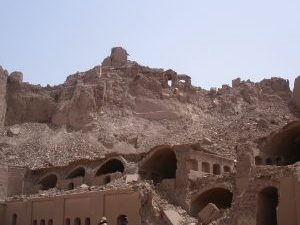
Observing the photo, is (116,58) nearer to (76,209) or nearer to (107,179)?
(107,179)

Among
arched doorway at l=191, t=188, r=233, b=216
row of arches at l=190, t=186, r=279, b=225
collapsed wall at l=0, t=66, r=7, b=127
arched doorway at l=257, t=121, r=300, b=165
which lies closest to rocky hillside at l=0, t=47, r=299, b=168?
collapsed wall at l=0, t=66, r=7, b=127

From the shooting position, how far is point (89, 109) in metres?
50.5

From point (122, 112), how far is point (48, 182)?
38.6ft

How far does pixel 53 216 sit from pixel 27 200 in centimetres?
350

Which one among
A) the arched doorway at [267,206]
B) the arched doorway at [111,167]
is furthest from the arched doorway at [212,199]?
the arched doorway at [111,167]

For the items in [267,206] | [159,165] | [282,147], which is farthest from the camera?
[282,147]

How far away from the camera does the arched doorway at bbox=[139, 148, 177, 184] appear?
3663 centimetres

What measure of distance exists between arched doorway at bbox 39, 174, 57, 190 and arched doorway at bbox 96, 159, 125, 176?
14.8ft

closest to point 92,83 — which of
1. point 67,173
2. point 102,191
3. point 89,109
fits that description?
point 89,109

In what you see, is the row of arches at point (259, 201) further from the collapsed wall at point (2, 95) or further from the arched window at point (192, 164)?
the collapsed wall at point (2, 95)

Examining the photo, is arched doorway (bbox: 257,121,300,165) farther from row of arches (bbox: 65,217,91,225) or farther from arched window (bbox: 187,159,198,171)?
row of arches (bbox: 65,217,91,225)

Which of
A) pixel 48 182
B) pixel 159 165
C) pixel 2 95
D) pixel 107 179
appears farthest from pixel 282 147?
pixel 2 95

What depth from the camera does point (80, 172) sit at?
41125mm

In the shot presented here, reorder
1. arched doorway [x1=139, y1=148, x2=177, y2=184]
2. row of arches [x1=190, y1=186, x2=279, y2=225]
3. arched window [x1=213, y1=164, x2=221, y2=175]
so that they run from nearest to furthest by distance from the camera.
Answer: row of arches [x1=190, y1=186, x2=279, y2=225] → arched window [x1=213, y1=164, x2=221, y2=175] → arched doorway [x1=139, y1=148, x2=177, y2=184]
